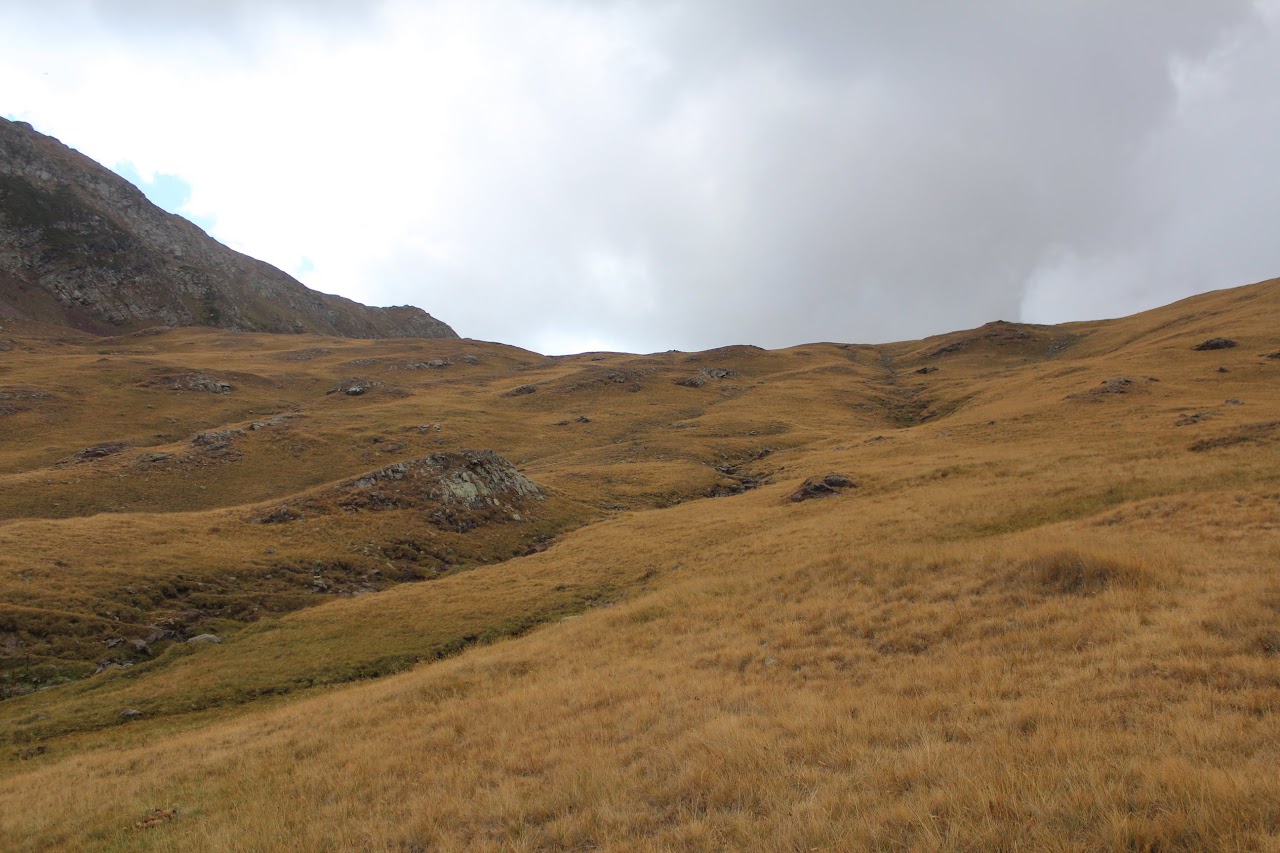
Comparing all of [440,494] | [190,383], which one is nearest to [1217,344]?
[440,494]

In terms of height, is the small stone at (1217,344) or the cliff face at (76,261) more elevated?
the cliff face at (76,261)

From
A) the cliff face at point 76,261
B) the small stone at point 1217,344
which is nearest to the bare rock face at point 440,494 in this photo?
the small stone at point 1217,344

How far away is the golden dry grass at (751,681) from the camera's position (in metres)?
7.45

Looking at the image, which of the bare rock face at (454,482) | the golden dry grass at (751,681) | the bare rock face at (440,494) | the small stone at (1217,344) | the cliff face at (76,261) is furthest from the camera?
the cliff face at (76,261)

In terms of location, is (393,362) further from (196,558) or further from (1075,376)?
(1075,376)

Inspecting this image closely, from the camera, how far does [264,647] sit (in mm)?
26375

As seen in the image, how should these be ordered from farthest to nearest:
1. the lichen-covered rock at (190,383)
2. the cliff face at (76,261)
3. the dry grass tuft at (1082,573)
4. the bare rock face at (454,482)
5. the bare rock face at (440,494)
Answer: the cliff face at (76,261) → the lichen-covered rock at (190,383) → the bare rock face at (454,482) → the bare rock face at (440,494) → the dry grass tuft at (1082,573)

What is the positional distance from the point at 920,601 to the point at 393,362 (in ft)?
428

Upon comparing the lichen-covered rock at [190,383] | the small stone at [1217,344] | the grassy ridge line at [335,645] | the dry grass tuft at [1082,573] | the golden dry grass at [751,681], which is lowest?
the grassy ridge line at [335,645]

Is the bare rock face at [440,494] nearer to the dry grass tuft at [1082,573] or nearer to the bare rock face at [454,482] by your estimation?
the bare rock face at [454,482]

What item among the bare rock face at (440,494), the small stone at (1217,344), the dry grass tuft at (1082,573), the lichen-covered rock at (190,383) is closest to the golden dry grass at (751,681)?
the dry grass tuft at (1082,573)

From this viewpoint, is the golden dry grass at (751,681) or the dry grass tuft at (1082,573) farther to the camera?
the dry grass tuft at (1082,573)

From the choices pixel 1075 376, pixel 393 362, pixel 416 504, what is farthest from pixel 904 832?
pixel 393 362

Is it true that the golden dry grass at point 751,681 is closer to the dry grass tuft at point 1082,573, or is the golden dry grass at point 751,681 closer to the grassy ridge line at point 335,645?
the dry grass tuft at point 1082,573
